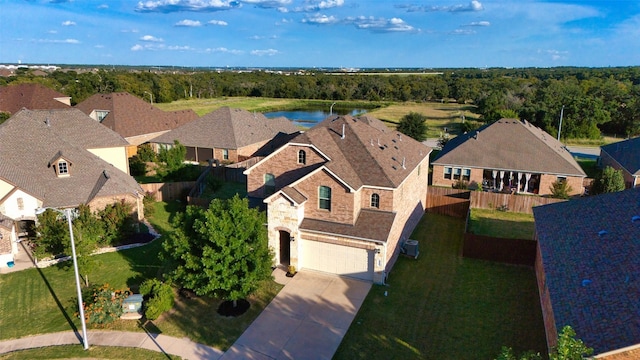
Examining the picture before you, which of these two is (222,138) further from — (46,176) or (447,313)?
(447,313)

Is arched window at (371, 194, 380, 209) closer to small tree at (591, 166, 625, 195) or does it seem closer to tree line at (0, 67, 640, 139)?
small tree at (591, 166, 625, 195)

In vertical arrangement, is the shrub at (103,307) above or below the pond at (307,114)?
below

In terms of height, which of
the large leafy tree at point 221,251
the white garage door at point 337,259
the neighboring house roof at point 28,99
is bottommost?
the white garage door at point 337,259

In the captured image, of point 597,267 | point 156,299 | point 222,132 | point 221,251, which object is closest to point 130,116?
point 222,132

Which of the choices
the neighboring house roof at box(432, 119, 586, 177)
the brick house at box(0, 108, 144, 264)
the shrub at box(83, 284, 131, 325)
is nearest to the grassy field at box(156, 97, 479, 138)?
the neighboring house roof at box(432, 119, 586, 177)

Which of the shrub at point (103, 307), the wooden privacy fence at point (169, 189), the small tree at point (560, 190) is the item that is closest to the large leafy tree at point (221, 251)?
the shrub at point (103, 307)

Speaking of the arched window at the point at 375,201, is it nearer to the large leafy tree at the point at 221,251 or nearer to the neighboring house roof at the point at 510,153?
the large leafy tree at the point at 221,251

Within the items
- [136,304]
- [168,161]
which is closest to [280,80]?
[168,161]
